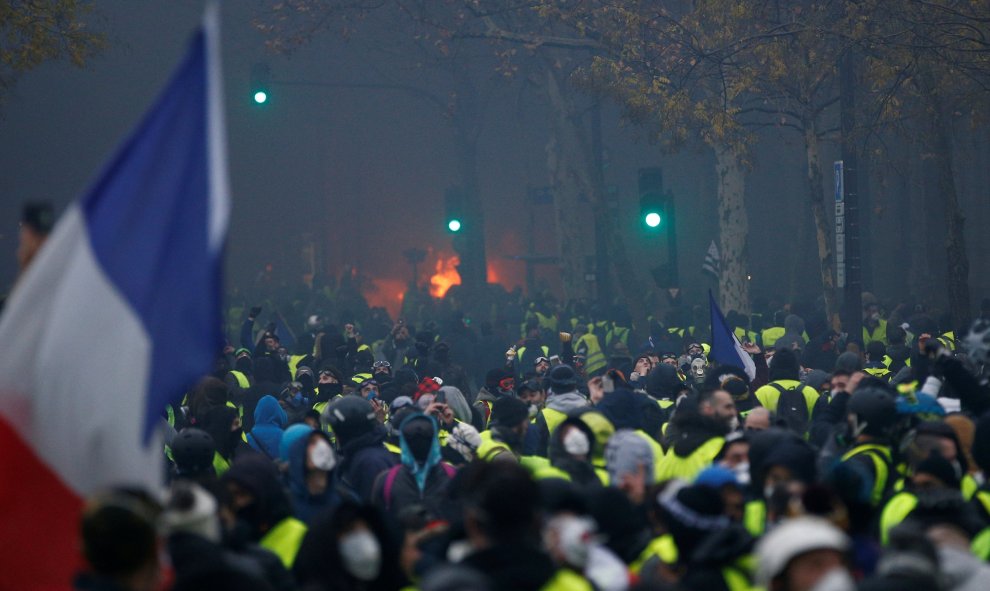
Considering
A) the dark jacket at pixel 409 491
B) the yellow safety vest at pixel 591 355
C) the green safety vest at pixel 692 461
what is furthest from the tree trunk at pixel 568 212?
the dark jacket at pixel 409 491

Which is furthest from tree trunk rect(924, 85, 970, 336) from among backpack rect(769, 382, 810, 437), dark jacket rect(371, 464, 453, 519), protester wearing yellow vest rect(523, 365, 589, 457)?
dark jacket rect(371, 464, 453, 519)

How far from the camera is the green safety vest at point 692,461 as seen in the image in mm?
7492

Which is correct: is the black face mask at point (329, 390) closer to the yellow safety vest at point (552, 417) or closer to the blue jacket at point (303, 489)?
the yellow safety vest at point (552, 417)

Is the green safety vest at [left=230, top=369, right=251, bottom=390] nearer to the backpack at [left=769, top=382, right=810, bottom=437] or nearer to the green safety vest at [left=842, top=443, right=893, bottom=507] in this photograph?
the backpack at [left=769, top=382, right=810, bottom=437]

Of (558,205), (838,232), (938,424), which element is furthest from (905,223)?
(938,424)

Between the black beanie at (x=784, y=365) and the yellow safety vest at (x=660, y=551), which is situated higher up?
the black beanie at (x=784, y=365)

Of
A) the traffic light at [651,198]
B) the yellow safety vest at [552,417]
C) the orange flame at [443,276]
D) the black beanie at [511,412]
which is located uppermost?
the traffic light at [651,198]

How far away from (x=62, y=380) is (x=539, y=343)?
1550cm

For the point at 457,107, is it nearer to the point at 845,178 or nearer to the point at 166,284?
the point at 845,178

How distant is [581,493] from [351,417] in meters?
3.08

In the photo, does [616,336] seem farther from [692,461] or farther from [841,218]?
[692,461]

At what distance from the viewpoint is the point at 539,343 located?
19984mm

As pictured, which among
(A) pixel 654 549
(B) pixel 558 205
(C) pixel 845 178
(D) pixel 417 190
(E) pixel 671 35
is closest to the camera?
(A) pixel 654 549

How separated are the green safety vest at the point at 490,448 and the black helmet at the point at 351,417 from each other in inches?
27.7
